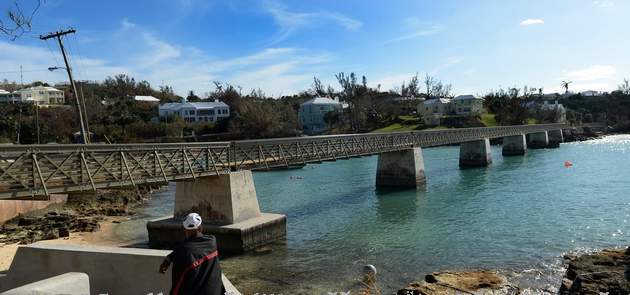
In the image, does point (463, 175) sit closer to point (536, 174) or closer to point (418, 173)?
point (536, 174)

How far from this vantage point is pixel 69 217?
29078 millimetres

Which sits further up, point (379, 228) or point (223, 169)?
point (223, 169)

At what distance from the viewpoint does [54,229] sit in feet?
85.8

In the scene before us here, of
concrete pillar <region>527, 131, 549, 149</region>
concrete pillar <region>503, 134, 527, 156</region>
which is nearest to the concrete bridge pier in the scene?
concrete pillar <region>503, 134, 527, 156</region>

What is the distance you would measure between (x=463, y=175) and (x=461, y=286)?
37888 millimetres

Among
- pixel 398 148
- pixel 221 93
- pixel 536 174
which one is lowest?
pixel 536 174

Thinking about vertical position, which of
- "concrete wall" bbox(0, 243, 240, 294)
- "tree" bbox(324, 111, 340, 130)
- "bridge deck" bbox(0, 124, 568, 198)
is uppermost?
"tree" bbox(324, 111, 340, 130)

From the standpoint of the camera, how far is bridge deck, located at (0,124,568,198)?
15.0m

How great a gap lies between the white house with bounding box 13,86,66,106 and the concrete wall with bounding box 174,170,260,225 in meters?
111

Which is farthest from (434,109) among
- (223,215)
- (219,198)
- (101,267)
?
(101,267)

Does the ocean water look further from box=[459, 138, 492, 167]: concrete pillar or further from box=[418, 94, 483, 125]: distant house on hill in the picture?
box=[418, 94, 483, 125]: distant house on hill

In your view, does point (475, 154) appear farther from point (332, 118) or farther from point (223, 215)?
point (332, 118)

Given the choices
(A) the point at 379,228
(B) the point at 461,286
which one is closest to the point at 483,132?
(A) the point at 379,228

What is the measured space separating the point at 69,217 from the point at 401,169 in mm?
26430
